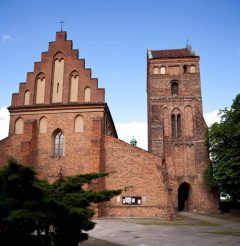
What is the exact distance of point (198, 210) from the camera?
33156mm

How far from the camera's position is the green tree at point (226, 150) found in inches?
1074

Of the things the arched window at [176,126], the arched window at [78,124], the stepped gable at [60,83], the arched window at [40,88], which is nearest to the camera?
the arched window at [78,124]

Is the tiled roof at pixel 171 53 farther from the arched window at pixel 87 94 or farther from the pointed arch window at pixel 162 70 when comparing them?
the arched window at pixel 87 94

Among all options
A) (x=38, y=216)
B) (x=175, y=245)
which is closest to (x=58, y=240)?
(x=38, y=216)

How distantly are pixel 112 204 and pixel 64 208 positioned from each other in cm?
1700

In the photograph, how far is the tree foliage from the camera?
6965 millimetres

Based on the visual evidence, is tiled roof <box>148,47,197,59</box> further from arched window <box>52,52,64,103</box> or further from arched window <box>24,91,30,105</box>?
arched window <box>24,91,30,105</box>

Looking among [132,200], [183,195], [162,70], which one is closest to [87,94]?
[132,200]

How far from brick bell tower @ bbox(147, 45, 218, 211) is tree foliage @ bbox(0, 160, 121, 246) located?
24.3m

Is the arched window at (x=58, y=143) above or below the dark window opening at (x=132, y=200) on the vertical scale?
above

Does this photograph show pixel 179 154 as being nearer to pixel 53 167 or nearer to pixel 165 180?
pixel 165 180

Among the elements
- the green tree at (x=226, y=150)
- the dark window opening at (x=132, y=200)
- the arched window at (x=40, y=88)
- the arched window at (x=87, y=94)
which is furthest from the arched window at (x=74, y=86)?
the green tree at (x=226, y=150)

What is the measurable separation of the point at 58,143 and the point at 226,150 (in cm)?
1552

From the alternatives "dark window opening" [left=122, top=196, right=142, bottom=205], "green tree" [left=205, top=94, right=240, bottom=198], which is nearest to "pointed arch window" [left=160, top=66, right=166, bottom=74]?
"green tree" [left=205, top=94, right=240, bottom=198]
